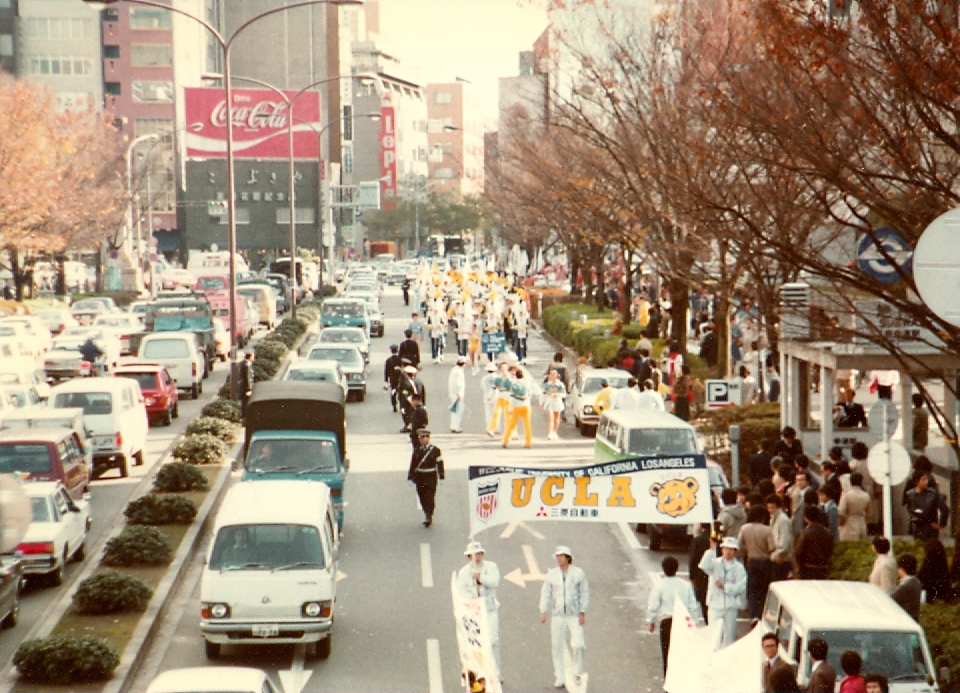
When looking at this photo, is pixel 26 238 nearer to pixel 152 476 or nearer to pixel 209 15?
pixel 152 476

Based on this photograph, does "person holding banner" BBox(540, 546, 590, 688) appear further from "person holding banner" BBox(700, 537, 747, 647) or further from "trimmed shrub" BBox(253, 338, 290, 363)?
"trimmed shrub" BBox(253, 338, 290, 363)

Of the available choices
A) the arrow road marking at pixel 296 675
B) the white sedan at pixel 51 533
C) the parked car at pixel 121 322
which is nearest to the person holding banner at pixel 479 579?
the arrow road marking at pixel 296 675

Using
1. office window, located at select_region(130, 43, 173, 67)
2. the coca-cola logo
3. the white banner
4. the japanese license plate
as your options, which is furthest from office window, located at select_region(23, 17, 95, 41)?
the white banner

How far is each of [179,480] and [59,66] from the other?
338 feet

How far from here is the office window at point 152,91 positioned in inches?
4776

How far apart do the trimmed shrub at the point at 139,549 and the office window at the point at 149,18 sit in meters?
105

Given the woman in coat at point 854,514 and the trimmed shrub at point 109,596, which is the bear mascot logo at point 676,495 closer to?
the woman in coat at point 854,514

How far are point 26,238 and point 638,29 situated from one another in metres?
30.6

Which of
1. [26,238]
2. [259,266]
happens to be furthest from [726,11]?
[259,266]

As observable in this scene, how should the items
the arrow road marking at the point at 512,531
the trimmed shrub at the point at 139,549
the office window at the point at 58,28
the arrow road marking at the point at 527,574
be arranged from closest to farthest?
the trimmed shrub at the point at 139,549 < the arrow road marking at the point at 527,574 < the arrow road marking at the point at 512,531 < the office window at the point at 58,28

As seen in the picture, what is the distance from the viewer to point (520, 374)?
30.1 metres

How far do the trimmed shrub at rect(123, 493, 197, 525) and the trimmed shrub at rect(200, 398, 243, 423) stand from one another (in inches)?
374

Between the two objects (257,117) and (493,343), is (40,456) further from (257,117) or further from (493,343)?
(257,117)

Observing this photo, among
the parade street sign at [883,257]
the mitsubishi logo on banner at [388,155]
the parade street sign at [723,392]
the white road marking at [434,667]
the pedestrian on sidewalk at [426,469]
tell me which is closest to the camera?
the white road marking at [434,667]
